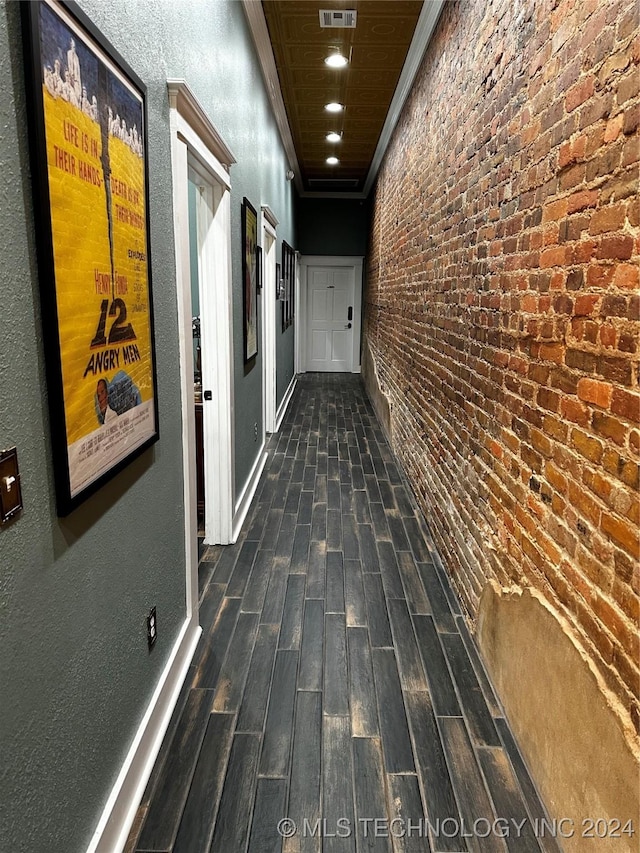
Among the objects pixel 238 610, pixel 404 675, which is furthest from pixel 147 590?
pixel 404 675

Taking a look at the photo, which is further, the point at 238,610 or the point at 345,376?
the point at 345,376

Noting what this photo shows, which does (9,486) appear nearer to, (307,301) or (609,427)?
(609,427)

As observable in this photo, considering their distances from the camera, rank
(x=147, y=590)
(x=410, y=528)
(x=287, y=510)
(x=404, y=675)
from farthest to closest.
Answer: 1. (x=287, y=510)
2. (x=410, y=528)
3. (x=404, y=675)
4. (x=147, y=590)

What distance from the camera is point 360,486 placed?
162 inches

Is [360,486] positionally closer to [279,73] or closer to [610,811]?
[610,811]

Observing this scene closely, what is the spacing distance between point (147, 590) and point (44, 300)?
1018mm

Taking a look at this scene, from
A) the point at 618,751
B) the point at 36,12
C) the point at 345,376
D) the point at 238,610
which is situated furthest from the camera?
the point at 345,376

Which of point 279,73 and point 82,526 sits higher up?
point 279,73

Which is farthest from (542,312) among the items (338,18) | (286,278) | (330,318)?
(330,318)

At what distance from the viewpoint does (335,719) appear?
1858mm

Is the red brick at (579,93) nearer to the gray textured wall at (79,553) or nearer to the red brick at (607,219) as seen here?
the red brick at (607,219)

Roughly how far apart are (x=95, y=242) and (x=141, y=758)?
145cm

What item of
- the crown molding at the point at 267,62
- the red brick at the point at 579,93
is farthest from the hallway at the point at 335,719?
the crown molding at the point at 267,62

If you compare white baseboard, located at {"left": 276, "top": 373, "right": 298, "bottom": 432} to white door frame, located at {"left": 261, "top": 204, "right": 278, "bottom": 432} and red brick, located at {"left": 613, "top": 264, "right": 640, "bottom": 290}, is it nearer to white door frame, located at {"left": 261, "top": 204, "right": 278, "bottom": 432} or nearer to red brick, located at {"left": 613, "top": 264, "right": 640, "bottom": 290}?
white door frame, located at {"left": 261, "top": 204, "right": 278, "bottom": 432}
